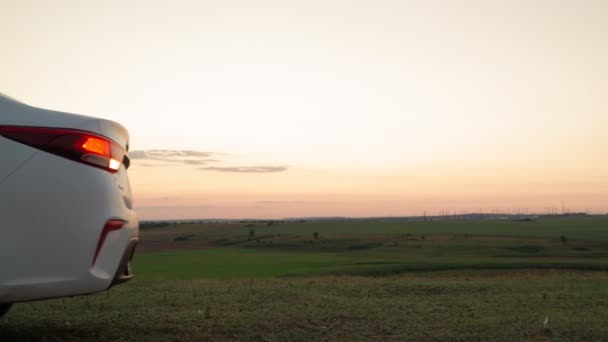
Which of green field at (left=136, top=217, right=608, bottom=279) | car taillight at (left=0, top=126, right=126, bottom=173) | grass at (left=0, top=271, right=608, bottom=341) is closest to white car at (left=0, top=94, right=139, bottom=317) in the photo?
car taillight at (left=0, top=126, right=126, bottom=173)

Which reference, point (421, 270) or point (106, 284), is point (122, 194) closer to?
point (106, 284)

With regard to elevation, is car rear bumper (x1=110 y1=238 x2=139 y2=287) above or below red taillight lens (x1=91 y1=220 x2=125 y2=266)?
below

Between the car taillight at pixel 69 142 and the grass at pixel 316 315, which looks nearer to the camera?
the car taillight at pixel 69 142

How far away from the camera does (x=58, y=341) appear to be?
567 cm

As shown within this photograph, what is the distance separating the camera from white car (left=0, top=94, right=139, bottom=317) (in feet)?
14.5

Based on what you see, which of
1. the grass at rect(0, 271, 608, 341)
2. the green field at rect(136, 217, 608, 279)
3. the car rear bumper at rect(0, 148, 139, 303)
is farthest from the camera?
the green field at rect(136, 217, 608, 279)

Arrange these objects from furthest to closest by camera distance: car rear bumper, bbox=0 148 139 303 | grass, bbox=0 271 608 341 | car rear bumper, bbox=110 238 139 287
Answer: grass, bbox=0 271 608 341 < car rear bumper, bbox=110 238 139 287 < car rear bumper, bbox=0 148 139 303

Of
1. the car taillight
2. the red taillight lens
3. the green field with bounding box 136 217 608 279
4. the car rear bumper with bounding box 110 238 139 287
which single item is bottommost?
the green field with bounding box 136 217 608 279

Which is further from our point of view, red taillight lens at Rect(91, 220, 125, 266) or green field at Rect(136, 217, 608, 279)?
green field at Rect(136, 217, 608, 279)

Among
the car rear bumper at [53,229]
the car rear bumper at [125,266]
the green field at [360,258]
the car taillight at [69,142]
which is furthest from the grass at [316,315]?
the green field at [360,258]

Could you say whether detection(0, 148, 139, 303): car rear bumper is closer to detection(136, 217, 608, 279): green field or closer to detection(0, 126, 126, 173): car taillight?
detection(0, 126, 126, 173): car taillight

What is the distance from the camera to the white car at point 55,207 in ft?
14.5

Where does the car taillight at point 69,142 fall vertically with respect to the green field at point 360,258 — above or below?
above

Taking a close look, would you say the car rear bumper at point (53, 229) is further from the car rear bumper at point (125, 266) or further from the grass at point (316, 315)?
the grass at point (316, 315)
